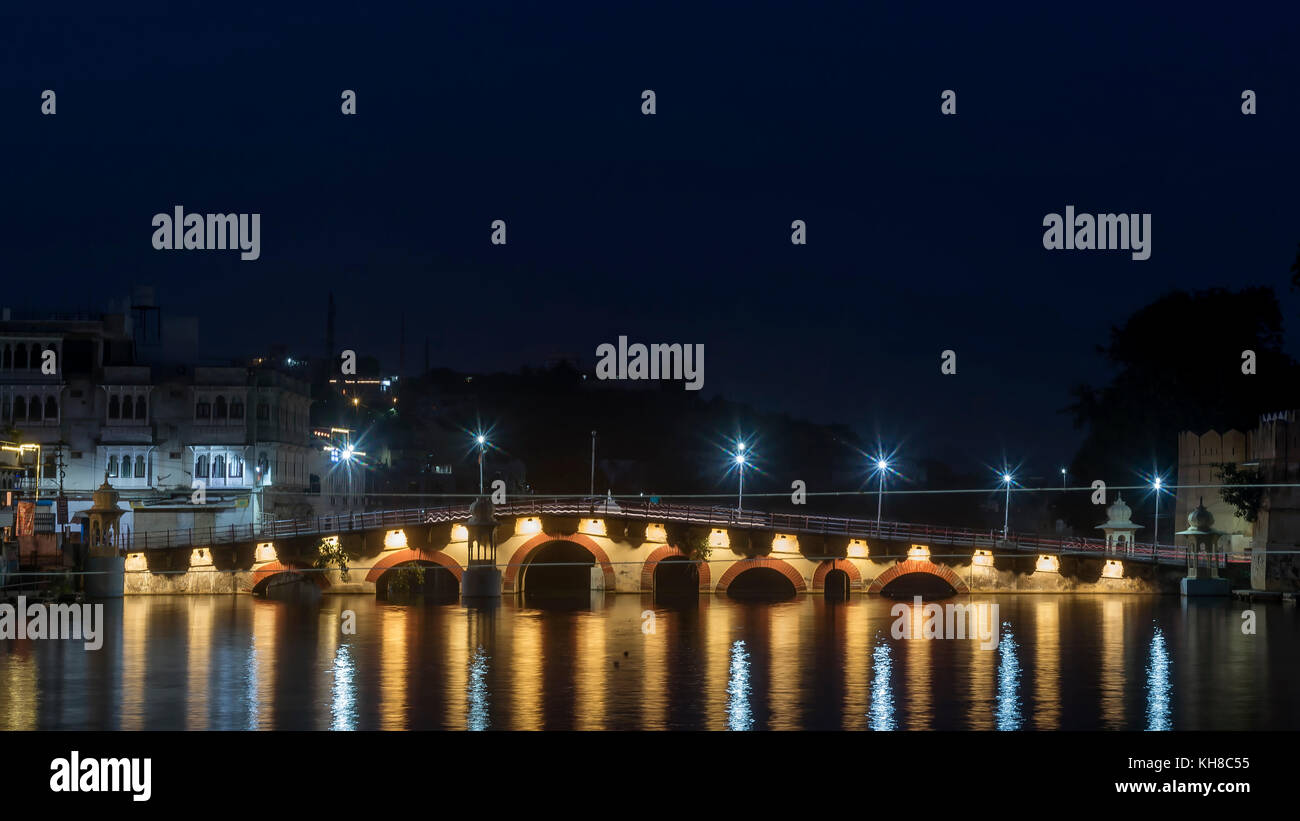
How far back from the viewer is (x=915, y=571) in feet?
263

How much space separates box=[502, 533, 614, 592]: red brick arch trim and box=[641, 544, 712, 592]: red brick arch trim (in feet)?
5.51

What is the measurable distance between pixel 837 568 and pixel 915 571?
4.15 metres

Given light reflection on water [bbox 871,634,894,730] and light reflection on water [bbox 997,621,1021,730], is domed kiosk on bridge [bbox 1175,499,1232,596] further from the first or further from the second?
light reflection on water [bbox 871,634,894,730]

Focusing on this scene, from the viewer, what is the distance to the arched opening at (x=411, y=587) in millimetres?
81875

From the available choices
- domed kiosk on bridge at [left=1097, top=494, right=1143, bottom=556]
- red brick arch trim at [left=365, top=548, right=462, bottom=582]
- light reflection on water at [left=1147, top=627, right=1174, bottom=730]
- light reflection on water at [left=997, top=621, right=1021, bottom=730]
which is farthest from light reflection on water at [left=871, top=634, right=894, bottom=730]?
domed kiosk on bridge at [left=1097, top=494, right=1143, bottom=556]

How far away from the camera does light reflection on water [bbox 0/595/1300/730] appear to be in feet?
138

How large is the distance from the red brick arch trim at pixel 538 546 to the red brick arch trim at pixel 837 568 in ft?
34.3

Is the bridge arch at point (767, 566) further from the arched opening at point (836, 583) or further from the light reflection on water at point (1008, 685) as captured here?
the light reflection on water at point (1008, 685)

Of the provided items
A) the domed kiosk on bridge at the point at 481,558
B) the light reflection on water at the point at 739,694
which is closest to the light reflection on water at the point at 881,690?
the light reflection on water at the point at 739,694

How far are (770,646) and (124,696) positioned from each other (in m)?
23.3

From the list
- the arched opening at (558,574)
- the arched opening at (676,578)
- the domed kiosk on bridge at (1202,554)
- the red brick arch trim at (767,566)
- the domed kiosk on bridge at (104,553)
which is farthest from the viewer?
the arched opening at (676,578)

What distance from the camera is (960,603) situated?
7706cm
